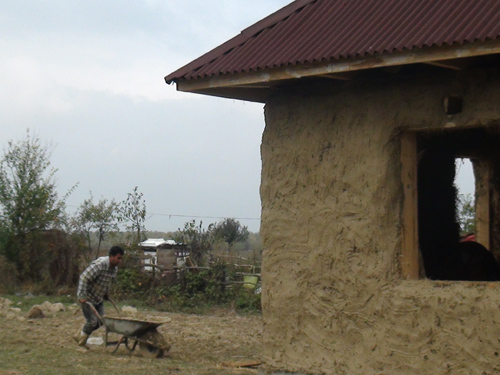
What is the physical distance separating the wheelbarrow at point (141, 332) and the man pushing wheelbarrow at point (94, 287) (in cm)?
47

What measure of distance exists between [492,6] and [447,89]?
32.8 inches

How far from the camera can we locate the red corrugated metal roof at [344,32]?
6.26m

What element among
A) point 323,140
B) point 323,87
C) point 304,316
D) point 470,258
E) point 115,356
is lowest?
point 115,356

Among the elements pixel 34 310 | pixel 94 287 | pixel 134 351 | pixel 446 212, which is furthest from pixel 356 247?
pixel 34 310

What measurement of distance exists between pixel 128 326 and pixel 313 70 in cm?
516

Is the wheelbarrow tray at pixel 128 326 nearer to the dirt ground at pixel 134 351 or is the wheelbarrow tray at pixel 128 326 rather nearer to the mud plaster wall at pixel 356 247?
the dirt ground at pixel 134 351

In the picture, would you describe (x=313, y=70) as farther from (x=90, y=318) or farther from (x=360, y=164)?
(x=90, y=318)

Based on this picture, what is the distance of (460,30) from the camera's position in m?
6.15

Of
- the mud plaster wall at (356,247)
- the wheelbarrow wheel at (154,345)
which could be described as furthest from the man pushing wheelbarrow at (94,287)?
the mud plaster wall at (356,247)

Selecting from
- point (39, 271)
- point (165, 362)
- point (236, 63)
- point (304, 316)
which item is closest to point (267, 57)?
point (236, 63)

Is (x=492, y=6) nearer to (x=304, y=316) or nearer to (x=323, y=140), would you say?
(x=323, y=140)

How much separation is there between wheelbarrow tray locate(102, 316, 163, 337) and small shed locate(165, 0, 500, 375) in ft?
9.23

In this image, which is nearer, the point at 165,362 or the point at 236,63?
the point at 236,63

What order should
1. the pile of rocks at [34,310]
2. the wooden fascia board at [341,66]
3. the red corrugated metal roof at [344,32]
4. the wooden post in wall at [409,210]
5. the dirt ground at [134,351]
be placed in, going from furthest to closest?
the pile of rocks at [34,310] → the dirt ground at [134,351] → the wooden post in wall at [409,210] → the red corrugated metal roof at [344,32] → the wooden fascia board at [341,66]
